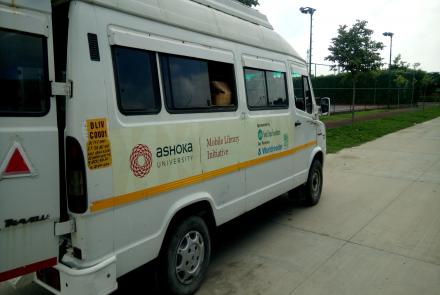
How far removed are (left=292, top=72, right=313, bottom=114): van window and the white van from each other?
5.12 ft

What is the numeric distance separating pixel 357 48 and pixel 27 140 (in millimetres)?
16576

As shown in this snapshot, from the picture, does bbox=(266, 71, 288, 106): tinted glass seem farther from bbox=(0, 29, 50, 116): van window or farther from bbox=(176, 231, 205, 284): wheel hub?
bbox=(0, 29, 50, 116): van window

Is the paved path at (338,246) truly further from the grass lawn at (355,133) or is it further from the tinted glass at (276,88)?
the grass lawn at (355,133)

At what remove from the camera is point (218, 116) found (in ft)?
12.6

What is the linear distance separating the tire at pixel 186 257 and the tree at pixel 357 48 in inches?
588

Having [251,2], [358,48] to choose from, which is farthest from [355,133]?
[251,2]

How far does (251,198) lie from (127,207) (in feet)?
6.31

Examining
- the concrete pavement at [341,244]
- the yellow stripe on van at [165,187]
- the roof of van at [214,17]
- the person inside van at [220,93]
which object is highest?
the roof of van at [214,17]

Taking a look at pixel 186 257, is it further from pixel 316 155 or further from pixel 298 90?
pixel 316 155

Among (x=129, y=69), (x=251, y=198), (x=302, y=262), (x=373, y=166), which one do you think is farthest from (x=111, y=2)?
(x=373, y=166)

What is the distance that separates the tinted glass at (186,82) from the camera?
3.28m

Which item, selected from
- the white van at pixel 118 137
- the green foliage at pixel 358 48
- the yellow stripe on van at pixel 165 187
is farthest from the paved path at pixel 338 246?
the green foliage at pixel 358 48

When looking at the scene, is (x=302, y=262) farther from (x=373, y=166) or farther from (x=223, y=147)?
(x=373, y=166)

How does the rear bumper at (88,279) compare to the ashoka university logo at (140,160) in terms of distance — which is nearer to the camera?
the rear bumper at (88,279)
